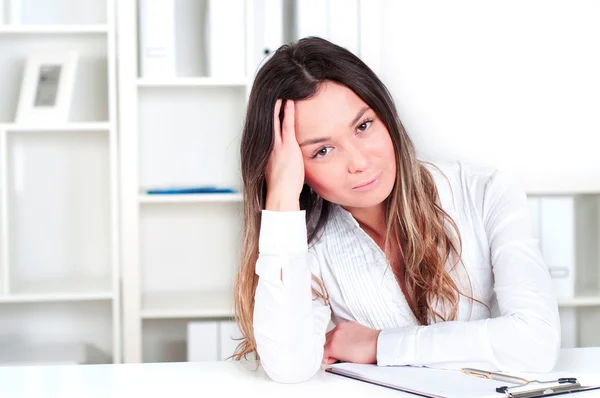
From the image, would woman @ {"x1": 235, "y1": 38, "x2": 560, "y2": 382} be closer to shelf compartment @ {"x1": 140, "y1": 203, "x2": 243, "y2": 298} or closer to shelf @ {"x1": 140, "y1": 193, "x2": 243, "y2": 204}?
shelf @ {"x1": 140, "y1": 193, "x2": 243, "y2": 204}

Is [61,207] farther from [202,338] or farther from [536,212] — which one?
[536,212]

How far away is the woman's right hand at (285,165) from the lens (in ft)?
4.68

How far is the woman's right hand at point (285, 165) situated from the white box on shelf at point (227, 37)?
997 millimetres

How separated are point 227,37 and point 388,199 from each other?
1059 mm

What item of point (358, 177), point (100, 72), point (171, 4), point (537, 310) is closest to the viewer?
point (537, 310)

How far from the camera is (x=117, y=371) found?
1.24 metres

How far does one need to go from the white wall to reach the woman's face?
3.21 feet

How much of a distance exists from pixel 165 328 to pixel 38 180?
2.27ft

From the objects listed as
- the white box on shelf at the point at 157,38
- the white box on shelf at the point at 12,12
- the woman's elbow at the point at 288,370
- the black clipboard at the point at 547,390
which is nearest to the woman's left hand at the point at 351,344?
the woman's elbow at the point at 288,370

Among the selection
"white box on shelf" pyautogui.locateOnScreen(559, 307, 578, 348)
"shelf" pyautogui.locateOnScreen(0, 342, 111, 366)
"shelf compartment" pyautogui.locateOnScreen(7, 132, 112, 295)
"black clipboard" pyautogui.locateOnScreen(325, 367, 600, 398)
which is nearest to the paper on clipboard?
"black clipboard" pyautogui.locateOnScreen(325, 367, 600, 398)

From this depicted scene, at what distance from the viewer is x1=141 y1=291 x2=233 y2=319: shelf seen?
8.02 feet

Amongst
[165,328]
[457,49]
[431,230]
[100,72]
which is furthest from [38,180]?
[431,230]

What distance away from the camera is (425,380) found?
1.16 m

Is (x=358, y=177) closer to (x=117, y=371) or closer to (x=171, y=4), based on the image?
(x=117, y=371)
